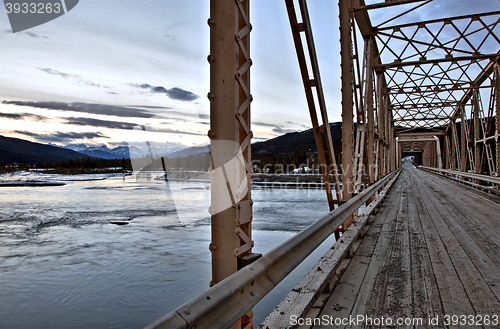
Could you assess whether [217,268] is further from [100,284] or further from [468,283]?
[100,284]

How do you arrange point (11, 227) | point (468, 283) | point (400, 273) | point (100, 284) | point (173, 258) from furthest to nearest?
point (11, 227), point (173, 258), point (100, 284), point (400, 273), point (468, 283)

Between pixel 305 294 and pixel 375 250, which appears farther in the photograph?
pixel 375 250

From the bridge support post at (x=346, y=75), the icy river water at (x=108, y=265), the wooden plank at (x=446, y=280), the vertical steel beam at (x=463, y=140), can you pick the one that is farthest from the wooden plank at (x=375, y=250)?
the vertical steel beam at (x=463, y=140)

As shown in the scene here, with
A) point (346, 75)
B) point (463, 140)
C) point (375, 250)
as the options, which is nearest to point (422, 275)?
point (375, 250)

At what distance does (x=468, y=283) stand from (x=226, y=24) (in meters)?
3.25

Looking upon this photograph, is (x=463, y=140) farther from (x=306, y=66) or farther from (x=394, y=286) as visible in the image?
(x=394, y=286)

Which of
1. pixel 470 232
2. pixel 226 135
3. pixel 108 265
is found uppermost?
pixel 226 135

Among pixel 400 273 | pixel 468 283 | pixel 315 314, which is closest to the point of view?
pixel 315 314

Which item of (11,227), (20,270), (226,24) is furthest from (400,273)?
(11,227)

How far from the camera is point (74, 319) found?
466 centimetres

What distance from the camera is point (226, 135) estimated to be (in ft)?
7.16

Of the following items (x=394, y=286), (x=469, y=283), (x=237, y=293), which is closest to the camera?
(x=237, y=293)

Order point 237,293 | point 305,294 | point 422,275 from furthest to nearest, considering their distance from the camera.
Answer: point 422,275
point 305,294
point 237,293

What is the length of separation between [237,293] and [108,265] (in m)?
6.15
